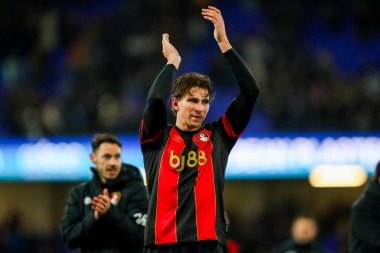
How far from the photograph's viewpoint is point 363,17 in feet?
68.2

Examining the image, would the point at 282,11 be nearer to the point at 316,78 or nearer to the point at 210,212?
the point at 316,78

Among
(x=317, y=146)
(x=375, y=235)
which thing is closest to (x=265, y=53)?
(x=317, y=146)

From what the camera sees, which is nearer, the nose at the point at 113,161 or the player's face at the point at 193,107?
the player's face at the point at 193,107

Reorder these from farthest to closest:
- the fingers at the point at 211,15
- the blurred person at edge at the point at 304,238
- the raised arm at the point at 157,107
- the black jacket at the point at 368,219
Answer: the blurred person at edge at the point at 304,238, the black jacket at the point at 368,219, the fingers at the point at 211,15, the raised arm at the point at 157,107

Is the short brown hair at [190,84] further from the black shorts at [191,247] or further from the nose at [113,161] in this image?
the nose at [113,161]

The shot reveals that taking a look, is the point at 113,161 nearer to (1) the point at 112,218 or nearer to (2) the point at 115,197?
(2) the point at 115,197

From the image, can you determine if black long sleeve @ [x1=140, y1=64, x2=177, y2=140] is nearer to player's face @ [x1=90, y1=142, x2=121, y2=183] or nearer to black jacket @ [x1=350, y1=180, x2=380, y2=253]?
player's face @ [x1=90, y1=142, x2=121, y2=183]

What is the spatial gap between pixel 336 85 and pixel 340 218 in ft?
8.32

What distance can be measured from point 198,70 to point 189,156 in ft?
42.0

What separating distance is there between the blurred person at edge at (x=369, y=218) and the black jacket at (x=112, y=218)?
5.94 ft

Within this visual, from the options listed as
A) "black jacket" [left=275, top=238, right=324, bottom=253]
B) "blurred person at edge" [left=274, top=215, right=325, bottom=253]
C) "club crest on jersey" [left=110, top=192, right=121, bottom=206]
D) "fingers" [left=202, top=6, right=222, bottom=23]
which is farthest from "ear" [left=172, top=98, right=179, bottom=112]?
"black jacket" [left=275, top=238, right=324, bottom=253]

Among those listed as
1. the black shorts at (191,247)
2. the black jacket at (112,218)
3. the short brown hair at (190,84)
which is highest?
the short brown hair at (190,84)

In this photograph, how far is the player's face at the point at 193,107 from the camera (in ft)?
16.6

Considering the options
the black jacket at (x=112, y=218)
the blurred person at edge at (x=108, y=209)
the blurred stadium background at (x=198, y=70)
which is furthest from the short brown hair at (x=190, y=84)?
the blurred stadium background at (x=198, y=70)
